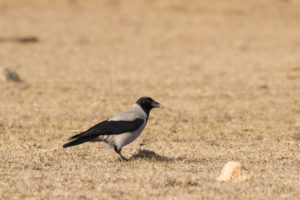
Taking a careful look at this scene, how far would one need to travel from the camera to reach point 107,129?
29.5 feet

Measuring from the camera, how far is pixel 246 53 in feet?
95.3

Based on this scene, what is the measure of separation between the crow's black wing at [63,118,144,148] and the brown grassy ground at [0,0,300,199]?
17.9 inches

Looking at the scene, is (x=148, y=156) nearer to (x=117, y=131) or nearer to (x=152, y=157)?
(x=152, y=157)

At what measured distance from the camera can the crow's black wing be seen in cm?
885

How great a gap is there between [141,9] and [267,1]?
10488 mm

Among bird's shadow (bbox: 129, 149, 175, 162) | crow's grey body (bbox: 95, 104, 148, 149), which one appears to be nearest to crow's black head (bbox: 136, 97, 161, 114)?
crow's grey body (bbox: 95, 104, 148, 149)

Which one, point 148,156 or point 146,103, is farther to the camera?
point 146,103

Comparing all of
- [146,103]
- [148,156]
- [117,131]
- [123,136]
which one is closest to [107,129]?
[117,131]

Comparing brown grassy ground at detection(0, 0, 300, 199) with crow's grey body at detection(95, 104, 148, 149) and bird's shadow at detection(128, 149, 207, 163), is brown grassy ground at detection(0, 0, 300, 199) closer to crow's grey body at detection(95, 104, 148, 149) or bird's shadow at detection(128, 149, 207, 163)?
bird's shadow at detection(128, 149, 207, 163)

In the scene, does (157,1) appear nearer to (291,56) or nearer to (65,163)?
(291,56)

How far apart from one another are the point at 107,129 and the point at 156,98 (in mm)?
8228

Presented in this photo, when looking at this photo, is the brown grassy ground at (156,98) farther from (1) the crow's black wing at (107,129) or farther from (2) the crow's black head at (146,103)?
(2) the crow's black head at (146,103)

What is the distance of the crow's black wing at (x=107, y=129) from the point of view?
29.0ft

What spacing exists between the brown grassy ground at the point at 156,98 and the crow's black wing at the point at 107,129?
Answer: 46cm
